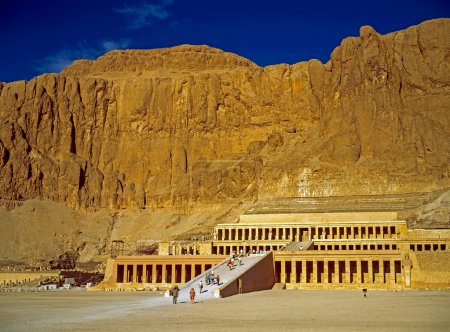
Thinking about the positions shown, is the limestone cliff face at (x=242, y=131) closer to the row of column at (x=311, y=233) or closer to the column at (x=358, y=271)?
the row of column at (x=311, y=233)

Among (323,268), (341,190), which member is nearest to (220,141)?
(341,190)

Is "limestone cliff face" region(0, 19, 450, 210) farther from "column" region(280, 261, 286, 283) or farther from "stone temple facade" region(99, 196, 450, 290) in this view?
"column" region(280, 261, 286, 283)

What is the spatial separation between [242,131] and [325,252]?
90560mm

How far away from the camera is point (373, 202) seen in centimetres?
11550

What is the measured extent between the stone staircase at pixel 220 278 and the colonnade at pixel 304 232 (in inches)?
1042

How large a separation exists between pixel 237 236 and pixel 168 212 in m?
48.3

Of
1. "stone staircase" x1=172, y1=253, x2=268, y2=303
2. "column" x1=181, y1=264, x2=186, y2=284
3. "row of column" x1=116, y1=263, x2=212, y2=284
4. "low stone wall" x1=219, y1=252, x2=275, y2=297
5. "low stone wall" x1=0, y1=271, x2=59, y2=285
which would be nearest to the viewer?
"stone staircase" x1=172, y1=253, x2=268, y2=303

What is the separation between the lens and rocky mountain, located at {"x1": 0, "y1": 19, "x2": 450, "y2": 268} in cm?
12988

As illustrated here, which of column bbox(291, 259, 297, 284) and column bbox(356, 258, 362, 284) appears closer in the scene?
column bbox(356, 258, 362, 284)

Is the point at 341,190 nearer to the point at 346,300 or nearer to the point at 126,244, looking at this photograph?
the point at 126,244

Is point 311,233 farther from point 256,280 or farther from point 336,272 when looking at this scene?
point 256,280

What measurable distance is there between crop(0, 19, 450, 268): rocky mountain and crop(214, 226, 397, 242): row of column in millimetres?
22418

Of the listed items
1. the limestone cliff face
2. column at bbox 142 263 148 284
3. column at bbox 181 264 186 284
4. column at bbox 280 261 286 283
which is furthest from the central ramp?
the limestone cliff face

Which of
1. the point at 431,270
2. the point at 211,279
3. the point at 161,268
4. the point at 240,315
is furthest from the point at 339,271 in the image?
the point at 240,315
